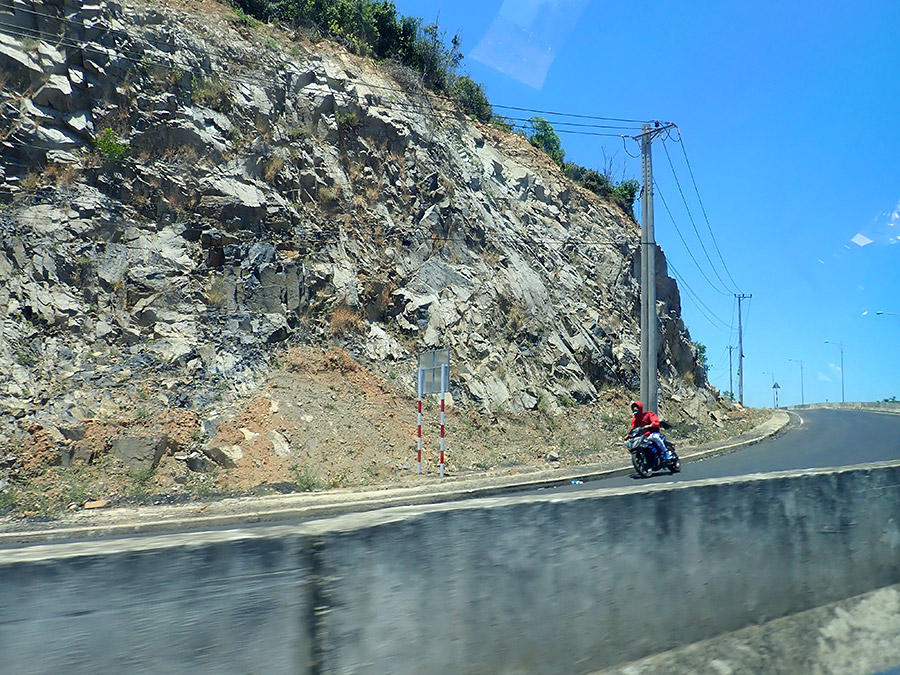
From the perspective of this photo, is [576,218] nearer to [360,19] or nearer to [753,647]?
[360,19]

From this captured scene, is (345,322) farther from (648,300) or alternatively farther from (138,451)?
(648,300)

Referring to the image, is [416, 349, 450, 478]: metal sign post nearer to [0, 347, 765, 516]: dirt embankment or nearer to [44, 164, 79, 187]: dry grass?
[0, 347, 765, 516]: dirt embankment

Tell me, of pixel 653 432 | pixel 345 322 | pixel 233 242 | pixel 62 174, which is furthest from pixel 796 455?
pixel 62 174

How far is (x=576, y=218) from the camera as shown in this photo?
31.1 metres

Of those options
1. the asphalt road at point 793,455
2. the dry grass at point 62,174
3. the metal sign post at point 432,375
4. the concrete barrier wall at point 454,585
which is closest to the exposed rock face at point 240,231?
the dry grass at point 62,174

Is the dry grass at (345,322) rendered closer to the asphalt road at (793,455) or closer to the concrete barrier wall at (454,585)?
the asphalt road at (793,455)

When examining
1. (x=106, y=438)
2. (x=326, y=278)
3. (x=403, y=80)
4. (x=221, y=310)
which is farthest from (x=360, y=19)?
(x=106, y=438)

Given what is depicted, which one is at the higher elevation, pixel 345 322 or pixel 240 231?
pixel 240 231

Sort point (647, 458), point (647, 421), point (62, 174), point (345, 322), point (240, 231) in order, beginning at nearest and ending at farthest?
point (647, 458) → point (647, 421) → point (62, 174) → point (240, 231) → point (345, 322)

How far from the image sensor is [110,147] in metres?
18.5

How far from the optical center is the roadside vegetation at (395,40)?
27.4 meters

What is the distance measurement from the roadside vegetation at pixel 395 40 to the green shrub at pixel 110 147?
8.94 metres

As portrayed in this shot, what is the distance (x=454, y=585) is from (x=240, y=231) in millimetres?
17818

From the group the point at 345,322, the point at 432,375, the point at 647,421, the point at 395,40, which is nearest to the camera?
the point at 647,421
